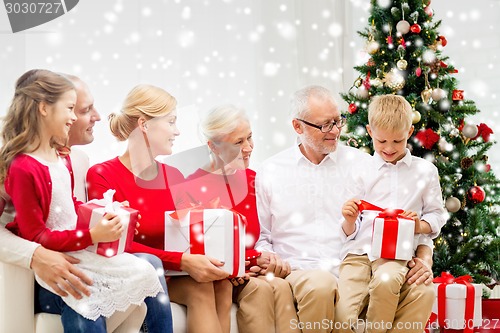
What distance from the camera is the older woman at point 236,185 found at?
274 centimetres

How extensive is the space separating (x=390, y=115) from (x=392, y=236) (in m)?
0.54

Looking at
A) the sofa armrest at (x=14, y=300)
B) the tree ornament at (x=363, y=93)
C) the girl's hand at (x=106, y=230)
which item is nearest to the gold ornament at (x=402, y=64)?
the tree ornament at (x=363, y=93)

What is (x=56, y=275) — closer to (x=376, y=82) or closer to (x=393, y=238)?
(x=393, y=238)

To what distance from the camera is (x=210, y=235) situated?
2.64m

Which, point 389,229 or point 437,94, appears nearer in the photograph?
point 389,229

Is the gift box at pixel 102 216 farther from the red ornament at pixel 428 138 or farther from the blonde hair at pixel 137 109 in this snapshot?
the red ornament at pixel 428 138

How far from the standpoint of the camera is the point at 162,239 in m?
2.77

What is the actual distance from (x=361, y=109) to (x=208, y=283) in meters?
1.98

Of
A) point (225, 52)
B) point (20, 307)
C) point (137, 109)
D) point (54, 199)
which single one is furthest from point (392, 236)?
point (225, 52)

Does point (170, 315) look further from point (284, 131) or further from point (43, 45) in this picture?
point (284, 131)

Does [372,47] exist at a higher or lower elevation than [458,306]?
higher

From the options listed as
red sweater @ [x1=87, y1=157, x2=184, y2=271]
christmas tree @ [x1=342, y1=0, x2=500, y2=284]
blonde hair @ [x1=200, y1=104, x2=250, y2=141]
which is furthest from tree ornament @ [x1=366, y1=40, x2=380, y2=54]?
red sweater @ [x1=87, y1=157, x2=184, y2=271]

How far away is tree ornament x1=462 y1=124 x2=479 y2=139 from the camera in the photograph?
4070 millimetres

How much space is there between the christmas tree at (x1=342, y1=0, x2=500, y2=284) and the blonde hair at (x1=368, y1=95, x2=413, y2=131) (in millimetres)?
990
